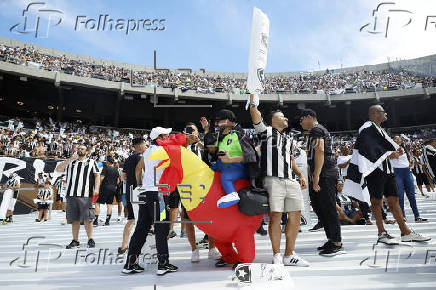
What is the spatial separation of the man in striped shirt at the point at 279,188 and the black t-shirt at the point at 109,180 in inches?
239

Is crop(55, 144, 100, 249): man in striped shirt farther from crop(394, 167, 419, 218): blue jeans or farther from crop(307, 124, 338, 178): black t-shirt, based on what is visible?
crop(394, 167, 419, 218): blue jeans

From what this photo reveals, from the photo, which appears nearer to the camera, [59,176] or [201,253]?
[201,253]

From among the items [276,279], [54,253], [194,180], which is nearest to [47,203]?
[54,253]

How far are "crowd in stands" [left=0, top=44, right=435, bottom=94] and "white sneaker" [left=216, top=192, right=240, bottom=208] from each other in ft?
81.5

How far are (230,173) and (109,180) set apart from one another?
6.15m

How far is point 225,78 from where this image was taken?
36.3 metres

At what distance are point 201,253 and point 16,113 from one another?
26.8m

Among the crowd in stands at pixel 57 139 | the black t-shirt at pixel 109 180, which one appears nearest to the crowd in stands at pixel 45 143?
the crowd in stands at pixel 57 139

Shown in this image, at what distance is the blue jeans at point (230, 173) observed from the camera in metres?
2.92

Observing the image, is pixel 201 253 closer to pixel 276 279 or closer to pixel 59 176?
pixel 276 279

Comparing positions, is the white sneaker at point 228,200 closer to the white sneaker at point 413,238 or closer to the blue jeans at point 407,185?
the white sneaker at point 413,238

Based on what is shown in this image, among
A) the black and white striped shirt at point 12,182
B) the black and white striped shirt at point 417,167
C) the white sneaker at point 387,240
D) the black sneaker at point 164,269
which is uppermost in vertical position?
the black and white striped shirt at point 417,167

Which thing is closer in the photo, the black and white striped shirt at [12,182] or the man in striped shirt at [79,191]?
the man in striped shirt at [79,191]

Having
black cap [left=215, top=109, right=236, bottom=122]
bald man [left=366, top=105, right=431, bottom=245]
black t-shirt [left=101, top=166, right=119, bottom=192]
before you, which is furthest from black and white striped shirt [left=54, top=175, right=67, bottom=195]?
bald man [left=366, top=105, right=431, bottom=245]
